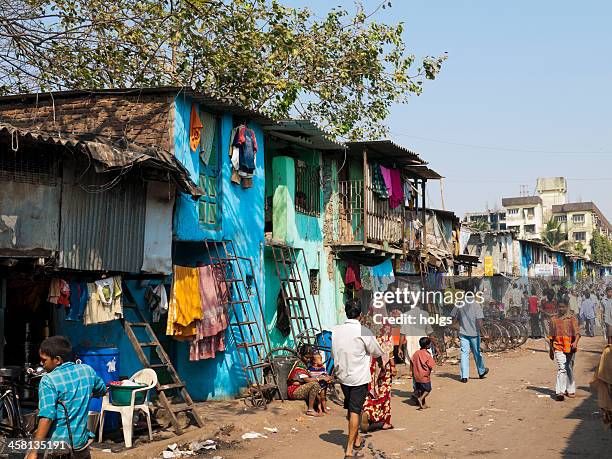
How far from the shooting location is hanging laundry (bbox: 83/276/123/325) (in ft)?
35.0

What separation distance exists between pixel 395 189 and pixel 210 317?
10220 millimetres

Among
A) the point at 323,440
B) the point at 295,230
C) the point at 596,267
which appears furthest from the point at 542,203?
the point at 323,440

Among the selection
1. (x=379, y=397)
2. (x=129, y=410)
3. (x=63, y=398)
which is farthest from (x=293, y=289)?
(x=63, y=398)

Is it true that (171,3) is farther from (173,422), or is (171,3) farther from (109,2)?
(173,422)

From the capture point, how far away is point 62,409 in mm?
5570

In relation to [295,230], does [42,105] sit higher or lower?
higher

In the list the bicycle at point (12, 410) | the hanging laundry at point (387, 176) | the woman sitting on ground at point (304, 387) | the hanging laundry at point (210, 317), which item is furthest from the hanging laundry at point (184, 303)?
the hanging laundry at point (387, 176)

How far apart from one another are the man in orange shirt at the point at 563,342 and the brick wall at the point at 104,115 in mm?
7508

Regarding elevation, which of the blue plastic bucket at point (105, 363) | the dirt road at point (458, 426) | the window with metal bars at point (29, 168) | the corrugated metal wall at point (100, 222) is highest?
the window with metal bars at point (29, 168)

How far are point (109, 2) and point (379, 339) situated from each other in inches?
408

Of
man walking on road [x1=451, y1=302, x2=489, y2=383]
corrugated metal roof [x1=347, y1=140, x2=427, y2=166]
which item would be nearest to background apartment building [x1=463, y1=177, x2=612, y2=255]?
corrugated metal roof [x1=347, y1=140, x2=427, y2=166]

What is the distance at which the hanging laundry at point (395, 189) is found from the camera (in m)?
21.9

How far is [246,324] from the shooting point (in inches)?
538

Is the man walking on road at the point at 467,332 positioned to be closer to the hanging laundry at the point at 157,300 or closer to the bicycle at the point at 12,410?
the hanging laundry at the point at 157,300
